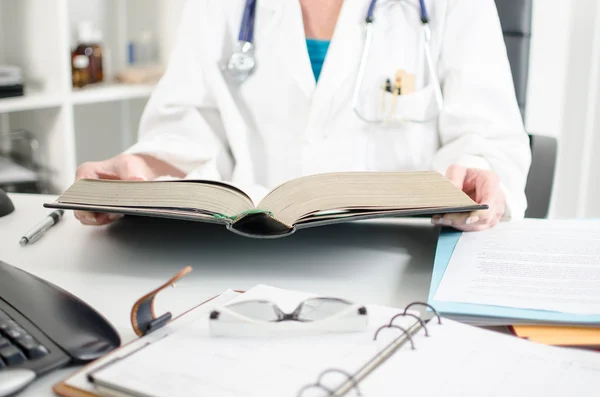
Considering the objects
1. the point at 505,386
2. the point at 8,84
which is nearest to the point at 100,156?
the point at 8,84

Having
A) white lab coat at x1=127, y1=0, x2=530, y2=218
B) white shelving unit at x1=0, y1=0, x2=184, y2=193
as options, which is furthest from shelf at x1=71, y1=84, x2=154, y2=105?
white lab coat at x1=127, y1=0, x2=530, y2=218

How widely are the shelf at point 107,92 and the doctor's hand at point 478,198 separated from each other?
134cm

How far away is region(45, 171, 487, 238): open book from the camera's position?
67 cm

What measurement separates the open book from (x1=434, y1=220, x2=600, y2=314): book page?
61mm

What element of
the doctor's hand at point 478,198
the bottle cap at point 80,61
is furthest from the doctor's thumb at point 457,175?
the bottle cap at point 80,61

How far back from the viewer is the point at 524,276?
2.10 feet

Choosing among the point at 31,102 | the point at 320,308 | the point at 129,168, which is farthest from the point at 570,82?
the point at 320,308

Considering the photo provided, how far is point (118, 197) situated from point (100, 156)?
5.74 ft

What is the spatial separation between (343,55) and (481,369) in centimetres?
83

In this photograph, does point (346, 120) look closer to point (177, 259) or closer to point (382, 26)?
point (382, 26)

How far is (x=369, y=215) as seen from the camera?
673 mm

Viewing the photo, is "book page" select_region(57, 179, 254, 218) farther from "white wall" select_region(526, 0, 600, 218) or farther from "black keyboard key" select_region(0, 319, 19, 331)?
"white wall" select_region(526, 0, 600, 218)

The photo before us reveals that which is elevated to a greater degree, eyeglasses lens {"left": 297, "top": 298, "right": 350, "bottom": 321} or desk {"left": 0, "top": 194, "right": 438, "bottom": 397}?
eyeglasses lens {"left": 297, "top": 298, "right": 350, "bottom": 321}

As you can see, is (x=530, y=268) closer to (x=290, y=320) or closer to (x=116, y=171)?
(x=290, y=320)
